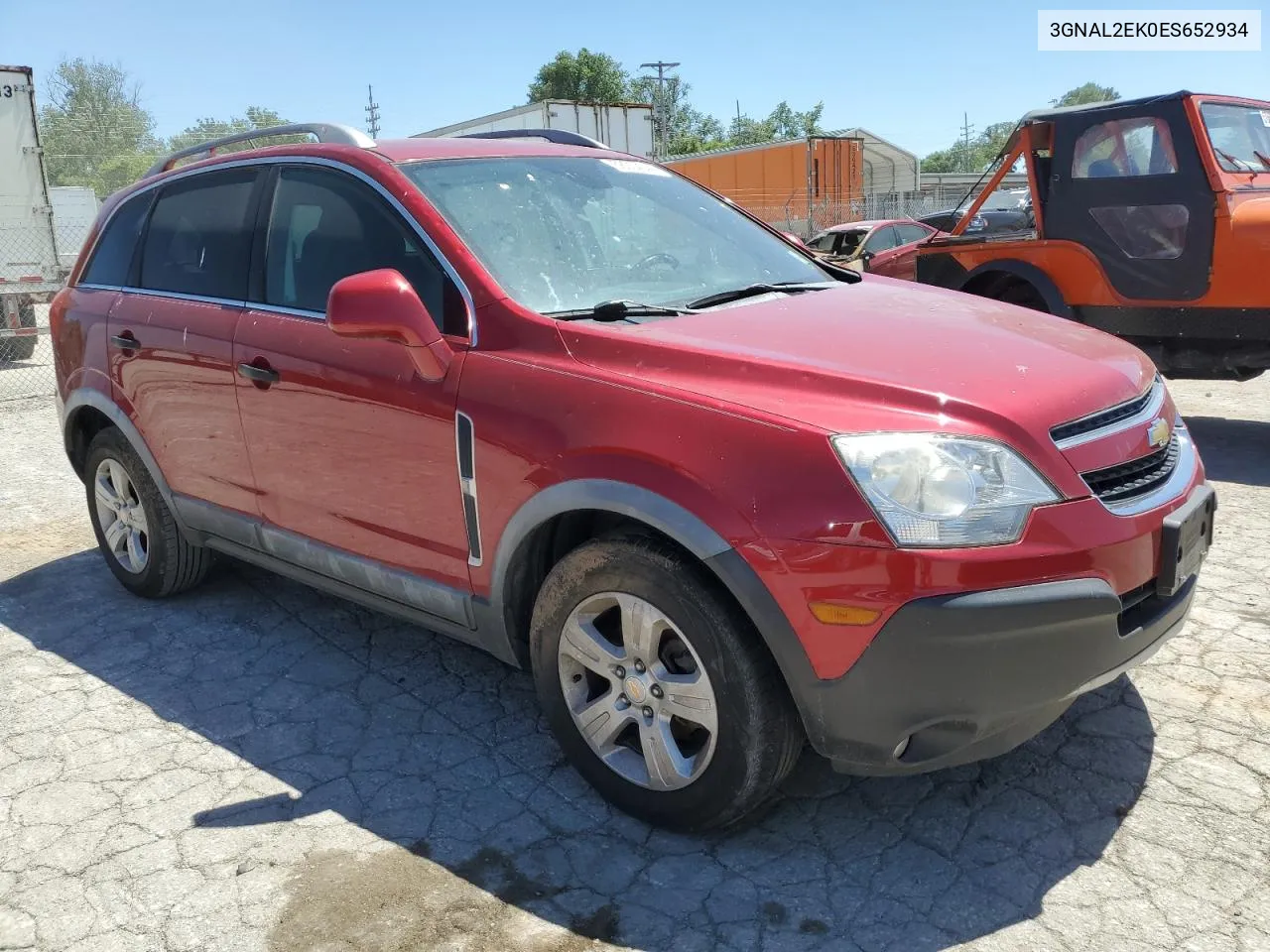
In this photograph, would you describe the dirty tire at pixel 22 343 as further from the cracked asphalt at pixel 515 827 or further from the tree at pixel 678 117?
the tree at pixel 678 117

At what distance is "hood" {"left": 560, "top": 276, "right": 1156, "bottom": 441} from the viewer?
2.41 metres

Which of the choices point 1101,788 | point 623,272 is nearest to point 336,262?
point 623,272

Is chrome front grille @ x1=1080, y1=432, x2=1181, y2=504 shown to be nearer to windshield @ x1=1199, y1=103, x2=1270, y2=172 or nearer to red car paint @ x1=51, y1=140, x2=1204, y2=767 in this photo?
red car paint @ x1=51, y1=140, x2=1204, y2=767

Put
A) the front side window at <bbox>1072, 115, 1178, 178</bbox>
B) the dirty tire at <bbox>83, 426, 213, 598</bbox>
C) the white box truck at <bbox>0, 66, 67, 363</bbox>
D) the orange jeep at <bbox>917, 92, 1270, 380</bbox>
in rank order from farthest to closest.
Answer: the white box truck at <bbox>0, 66, 67, 363</bbox> → the front side window at <bbox>1072, 115, 1178, 178</bbox> → the orange jeep at <bbox>917, 92, 1270, 380</bbox> → the dirty tire at <bbox>83, 426, 213, 598</bbox>

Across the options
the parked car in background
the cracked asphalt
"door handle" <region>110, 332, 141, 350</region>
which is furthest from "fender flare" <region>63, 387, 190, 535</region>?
the parked car in background

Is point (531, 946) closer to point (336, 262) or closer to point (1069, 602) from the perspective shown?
point (1069, 602)

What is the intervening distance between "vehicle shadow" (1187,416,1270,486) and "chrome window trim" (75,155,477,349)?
15.9ft

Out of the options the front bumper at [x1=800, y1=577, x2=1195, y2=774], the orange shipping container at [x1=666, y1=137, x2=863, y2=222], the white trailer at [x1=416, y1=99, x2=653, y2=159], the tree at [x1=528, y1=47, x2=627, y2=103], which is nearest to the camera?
the front bumper at [x1=800, y1=577, x2=1195, y2=774]

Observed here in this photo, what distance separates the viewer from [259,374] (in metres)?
3.61

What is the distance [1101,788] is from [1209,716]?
2.05 feet

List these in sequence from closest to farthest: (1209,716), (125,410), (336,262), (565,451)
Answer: (565,451), (1209,716), (336,262), (125,410)

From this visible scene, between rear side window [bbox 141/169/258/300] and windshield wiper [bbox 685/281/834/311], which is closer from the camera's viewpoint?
windshield wiper [bbox 685/281/834/311]

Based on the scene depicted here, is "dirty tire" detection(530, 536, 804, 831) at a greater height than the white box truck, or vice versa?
the white box truck

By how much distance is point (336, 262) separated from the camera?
3520 millimetres
